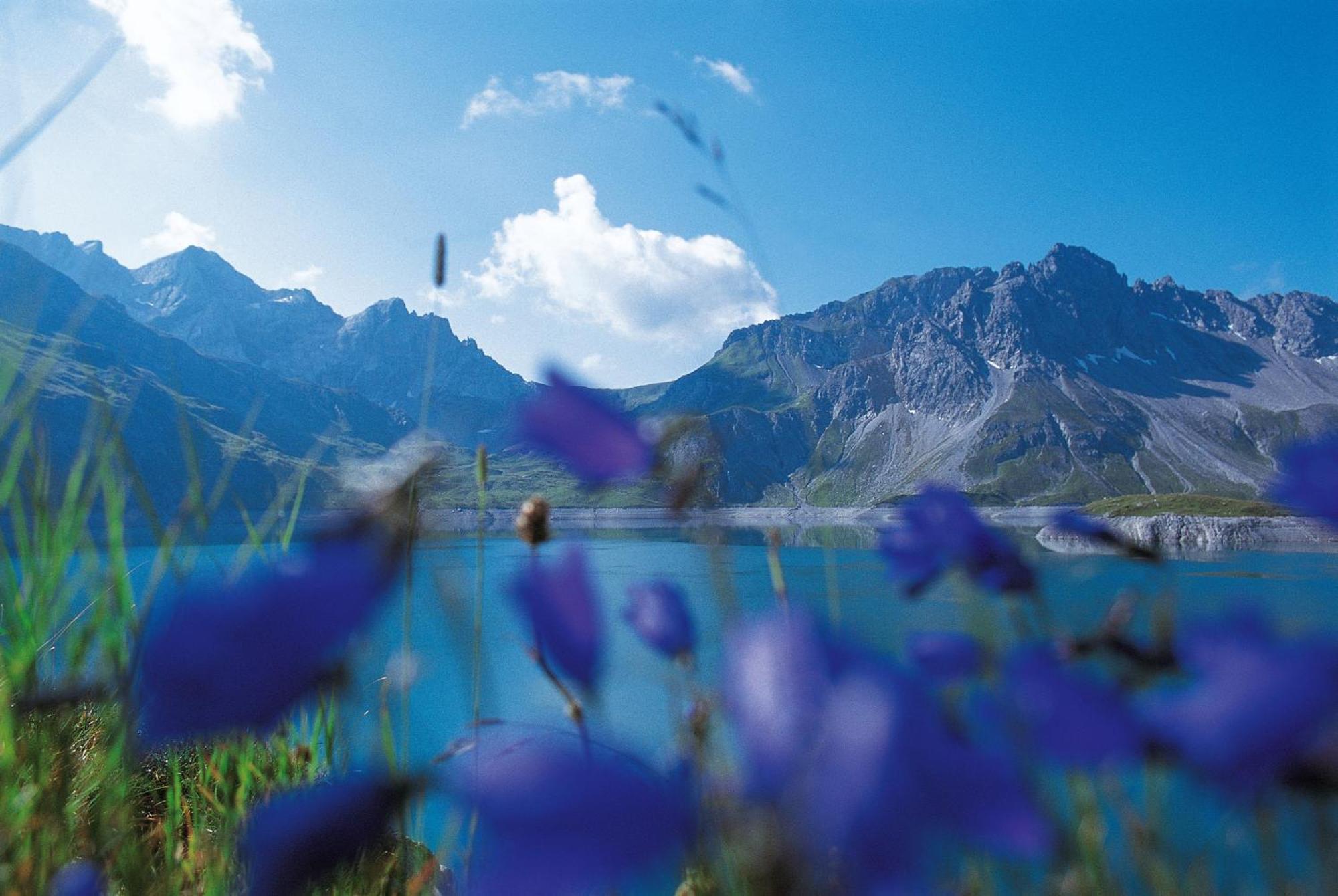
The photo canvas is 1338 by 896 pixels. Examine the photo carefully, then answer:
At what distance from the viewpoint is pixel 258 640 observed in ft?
1.34

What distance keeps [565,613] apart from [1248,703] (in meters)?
0.42

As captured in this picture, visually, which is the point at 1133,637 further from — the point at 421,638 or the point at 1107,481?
the point at 1107,481

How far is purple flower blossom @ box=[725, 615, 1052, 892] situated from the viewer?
348 mm

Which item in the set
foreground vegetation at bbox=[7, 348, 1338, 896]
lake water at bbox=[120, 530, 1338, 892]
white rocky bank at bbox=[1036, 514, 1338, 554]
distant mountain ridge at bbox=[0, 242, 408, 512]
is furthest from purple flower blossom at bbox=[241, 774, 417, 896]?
white rocky bank at bbox=[1036, 514, 1338, 554]

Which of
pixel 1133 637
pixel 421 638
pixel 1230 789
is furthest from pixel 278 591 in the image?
pixel 421 638

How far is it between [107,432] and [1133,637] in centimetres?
200

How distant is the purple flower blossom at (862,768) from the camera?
35cm

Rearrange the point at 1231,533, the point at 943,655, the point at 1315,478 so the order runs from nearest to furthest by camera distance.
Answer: the point at 1315,478, the point at 943,655, the point at 1231,533

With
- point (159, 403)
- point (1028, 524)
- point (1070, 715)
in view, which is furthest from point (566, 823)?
point (159, 403)

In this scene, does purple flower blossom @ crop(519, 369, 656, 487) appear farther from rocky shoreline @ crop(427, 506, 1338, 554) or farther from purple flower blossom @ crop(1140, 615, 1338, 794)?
purple flower blossom @ crop(1140, 615, 1338, 794)

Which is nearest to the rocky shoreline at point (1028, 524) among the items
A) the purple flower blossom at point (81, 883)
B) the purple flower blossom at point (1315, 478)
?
the purple flower blossom at point (1315, 478)

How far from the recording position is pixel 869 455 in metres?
196

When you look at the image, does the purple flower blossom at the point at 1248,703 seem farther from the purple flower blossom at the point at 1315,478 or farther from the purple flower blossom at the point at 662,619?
the purple flower blossom at the point at 662,619

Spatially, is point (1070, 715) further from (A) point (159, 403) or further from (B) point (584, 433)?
(A) point (159, 403)
